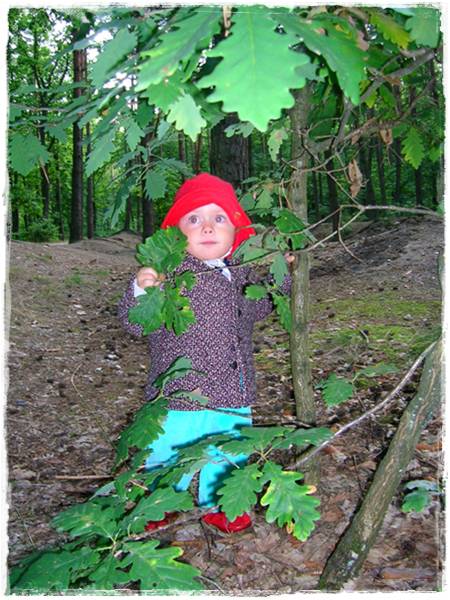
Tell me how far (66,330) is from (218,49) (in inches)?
218

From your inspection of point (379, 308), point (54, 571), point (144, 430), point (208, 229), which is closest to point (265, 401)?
point (208, 229)

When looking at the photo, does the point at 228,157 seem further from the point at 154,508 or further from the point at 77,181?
the point at 77,181

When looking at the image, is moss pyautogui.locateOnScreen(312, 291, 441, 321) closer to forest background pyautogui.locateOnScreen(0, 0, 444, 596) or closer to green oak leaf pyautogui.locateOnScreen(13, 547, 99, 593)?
forest background pyautogui.locateOnScreen(0, 0, 444, 596)

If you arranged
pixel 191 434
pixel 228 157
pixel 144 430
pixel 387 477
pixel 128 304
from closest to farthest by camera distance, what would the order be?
pixel 144 430 → pixel 387 477 → pixel 128 304 → pixel 191 434 → pixel 228 157

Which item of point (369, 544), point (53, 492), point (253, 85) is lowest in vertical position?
point (53, 492)

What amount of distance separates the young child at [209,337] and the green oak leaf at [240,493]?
119 cm

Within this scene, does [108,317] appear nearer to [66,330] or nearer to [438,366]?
[66,330]

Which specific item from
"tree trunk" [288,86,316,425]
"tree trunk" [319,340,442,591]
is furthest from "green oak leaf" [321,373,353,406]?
"tree trunk" [288,86,316,425]

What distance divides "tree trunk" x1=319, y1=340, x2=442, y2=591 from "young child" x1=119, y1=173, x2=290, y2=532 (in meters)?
0.79

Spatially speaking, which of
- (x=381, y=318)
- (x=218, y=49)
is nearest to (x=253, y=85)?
(x=218, y=49)

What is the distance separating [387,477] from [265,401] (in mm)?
2415

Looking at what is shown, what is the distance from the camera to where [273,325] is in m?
5.82

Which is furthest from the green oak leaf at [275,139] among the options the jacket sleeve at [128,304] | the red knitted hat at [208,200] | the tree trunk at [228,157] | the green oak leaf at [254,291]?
the tree trunk at [228,157]

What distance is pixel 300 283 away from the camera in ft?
6.64
